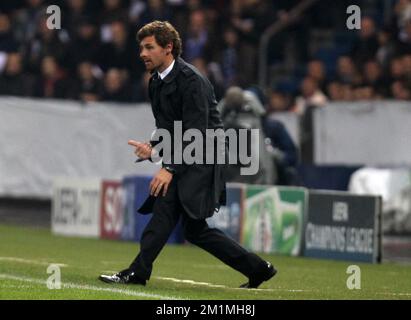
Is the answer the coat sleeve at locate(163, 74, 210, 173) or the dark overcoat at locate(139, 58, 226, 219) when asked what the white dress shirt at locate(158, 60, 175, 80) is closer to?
the dark overcoat at locate(139, 58, 226, 219)

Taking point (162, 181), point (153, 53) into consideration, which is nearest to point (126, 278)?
point (162, 181)

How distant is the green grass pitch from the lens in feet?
35.8

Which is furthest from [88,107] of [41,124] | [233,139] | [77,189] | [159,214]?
[159,214]

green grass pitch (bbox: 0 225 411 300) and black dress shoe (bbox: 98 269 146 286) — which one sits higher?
black dress shoe (bbox: 98 269 146 286)

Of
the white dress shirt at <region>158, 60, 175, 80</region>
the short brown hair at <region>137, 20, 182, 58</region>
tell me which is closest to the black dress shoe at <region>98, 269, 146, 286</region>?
the white dress shirt at <region>158, 60, 175, 80</region>

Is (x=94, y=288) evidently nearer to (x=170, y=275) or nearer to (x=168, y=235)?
(x=168, y=235)

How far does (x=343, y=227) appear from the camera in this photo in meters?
17.0

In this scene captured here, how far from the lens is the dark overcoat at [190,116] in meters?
11.1

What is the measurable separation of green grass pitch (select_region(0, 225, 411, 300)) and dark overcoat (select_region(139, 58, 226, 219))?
2.41 ft

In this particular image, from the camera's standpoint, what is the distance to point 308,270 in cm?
1484

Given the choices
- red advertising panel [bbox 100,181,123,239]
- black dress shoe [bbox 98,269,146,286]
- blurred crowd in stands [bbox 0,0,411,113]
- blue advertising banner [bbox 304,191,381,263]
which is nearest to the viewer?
black dress shoe [bbox 98,269,146,286]

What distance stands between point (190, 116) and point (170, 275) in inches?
102

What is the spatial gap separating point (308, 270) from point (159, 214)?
3861 millimetres
